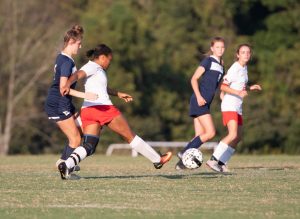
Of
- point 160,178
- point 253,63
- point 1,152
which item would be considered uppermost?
point 160,178

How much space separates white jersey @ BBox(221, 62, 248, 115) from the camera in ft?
51.5

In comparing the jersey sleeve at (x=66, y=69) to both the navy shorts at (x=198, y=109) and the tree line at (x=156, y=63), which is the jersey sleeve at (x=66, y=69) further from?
the tree line at (x=156, y=63)

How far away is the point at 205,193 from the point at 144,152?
6.80ft

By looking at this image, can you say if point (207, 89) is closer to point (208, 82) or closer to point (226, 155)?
point (208, 82)

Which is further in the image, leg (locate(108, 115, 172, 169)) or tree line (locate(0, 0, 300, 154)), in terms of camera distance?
tree line (locate(0, 0, 300, 154))

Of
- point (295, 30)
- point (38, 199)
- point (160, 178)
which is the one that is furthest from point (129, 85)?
point (38, 199)

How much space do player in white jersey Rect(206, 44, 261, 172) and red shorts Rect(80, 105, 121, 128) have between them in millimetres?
2329

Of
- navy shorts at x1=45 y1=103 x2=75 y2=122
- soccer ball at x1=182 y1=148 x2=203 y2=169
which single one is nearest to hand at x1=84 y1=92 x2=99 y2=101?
navy shorts at x1=45 y1=103 x2=75 y2=122

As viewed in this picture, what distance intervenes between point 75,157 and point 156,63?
33.7 metres

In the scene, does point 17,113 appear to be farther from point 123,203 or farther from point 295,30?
point 123,203

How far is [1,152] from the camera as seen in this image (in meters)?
42.5

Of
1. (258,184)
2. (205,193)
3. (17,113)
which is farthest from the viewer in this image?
(17,113)

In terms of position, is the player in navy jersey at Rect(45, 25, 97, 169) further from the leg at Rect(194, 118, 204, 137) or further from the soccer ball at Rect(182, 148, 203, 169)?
the leg at Rect(194, 118, 204, 137)

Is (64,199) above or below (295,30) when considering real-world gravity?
above
